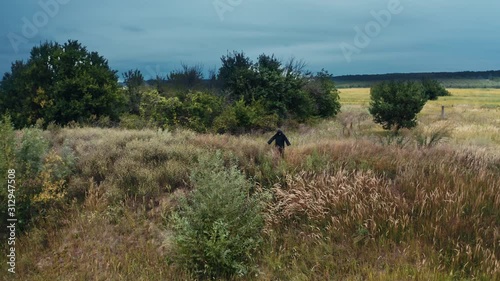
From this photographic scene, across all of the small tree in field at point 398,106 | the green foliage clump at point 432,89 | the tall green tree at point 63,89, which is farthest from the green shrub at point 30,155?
the green foliage clump at point 432,89

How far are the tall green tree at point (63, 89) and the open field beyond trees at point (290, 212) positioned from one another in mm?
12305

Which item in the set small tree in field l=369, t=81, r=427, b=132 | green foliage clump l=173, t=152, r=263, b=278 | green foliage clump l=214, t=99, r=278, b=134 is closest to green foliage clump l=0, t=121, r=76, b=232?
green foliage clump l=173, t=152, r=263, b=278

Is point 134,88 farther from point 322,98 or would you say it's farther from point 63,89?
point 322,98

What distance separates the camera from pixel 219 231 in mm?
6129

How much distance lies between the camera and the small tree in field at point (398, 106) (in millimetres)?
27344

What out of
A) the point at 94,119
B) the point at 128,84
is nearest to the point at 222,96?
the point at 128,84

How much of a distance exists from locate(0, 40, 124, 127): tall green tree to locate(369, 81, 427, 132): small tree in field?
17842 mm

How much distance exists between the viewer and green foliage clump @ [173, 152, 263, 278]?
6.13 m

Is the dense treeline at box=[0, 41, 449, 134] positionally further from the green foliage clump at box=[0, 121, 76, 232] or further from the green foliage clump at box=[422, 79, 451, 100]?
the green foliage clump at box=[422, 79, 451, 100]

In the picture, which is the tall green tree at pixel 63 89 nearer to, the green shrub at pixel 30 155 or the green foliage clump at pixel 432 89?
the green shrub at pixel 30 155

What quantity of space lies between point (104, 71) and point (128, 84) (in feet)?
19.5

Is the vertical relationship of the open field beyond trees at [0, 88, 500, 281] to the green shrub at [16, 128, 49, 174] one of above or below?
below

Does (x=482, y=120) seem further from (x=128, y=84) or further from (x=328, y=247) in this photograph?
(x=328, y=247)

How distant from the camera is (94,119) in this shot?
21.4 metres
